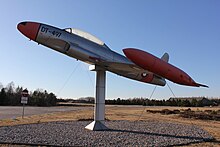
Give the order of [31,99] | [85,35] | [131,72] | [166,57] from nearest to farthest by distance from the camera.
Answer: [85,35], [131,72], [166,57], [31,99]

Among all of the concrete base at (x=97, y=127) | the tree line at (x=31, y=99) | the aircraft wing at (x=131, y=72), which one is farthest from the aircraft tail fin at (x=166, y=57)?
the tree line at (x=31, y=99)

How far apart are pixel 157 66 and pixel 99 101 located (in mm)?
5066

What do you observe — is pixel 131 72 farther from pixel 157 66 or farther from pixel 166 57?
pixel 157 66

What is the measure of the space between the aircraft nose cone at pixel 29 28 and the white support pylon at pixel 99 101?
11.6 ft

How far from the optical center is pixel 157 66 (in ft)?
31.3

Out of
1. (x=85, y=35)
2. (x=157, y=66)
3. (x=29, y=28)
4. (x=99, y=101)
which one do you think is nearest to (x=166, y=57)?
(x=99, y=101)

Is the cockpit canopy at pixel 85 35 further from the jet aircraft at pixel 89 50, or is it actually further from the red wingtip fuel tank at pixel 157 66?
the red wingtip fuel tank at pixel 157 66

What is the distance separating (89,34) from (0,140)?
20.0ft

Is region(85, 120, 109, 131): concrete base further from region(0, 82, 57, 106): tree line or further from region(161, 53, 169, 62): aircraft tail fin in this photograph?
region(0, 82, 57, 106): tree line

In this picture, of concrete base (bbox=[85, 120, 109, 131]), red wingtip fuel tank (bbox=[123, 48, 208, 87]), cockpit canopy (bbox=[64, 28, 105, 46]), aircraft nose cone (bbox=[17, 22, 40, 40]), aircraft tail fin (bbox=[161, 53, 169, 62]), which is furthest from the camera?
aircraft tail fin (bbox=[161, 53, 169, 62])

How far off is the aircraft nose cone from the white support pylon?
3.55m

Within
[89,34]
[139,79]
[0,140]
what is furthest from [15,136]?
[139,79]

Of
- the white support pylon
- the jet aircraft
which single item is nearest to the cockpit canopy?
the jet aircraft

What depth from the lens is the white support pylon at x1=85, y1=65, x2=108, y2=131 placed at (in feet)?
44.6
